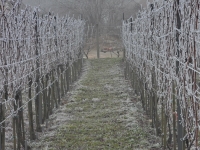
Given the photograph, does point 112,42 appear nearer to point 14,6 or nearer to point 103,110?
point 103,110

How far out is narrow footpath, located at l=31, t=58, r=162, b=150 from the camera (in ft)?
13.0

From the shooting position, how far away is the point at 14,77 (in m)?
3.29

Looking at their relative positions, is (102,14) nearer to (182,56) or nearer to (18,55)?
(18,55)

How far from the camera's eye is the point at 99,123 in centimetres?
490

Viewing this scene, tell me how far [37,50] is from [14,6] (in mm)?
1311

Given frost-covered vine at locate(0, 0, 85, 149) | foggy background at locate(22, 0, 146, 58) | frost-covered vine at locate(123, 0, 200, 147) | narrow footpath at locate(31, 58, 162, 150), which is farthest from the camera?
foggy background at locate(22, 0, 146, 58)

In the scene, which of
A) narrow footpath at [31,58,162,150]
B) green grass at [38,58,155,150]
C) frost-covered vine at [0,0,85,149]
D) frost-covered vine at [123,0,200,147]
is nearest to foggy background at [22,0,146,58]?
narrow footpath at [31,58,162,150]

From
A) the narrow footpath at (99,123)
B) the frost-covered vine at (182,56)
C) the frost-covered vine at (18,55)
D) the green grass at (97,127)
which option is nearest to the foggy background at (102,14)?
the narrow footpath at (99,123)

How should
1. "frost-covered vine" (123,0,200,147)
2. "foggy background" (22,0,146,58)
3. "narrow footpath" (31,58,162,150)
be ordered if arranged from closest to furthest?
1. "frost-covered vine" (123,0,200,147)
2. "narrow footpath" (31,58,162,150)
3. "foggy background" (22,0,146,58)

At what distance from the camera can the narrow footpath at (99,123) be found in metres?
3.97

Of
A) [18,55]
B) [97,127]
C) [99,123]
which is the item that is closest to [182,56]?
[18,55]

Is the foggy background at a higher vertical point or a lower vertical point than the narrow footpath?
higher

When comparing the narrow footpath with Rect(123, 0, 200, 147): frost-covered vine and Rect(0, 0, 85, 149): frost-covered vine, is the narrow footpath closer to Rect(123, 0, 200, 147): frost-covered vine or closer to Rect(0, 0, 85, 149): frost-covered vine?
Rect(0, 0, 85, 149): frost-covered vine

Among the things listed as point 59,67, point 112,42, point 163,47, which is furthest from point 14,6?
point 112,42
